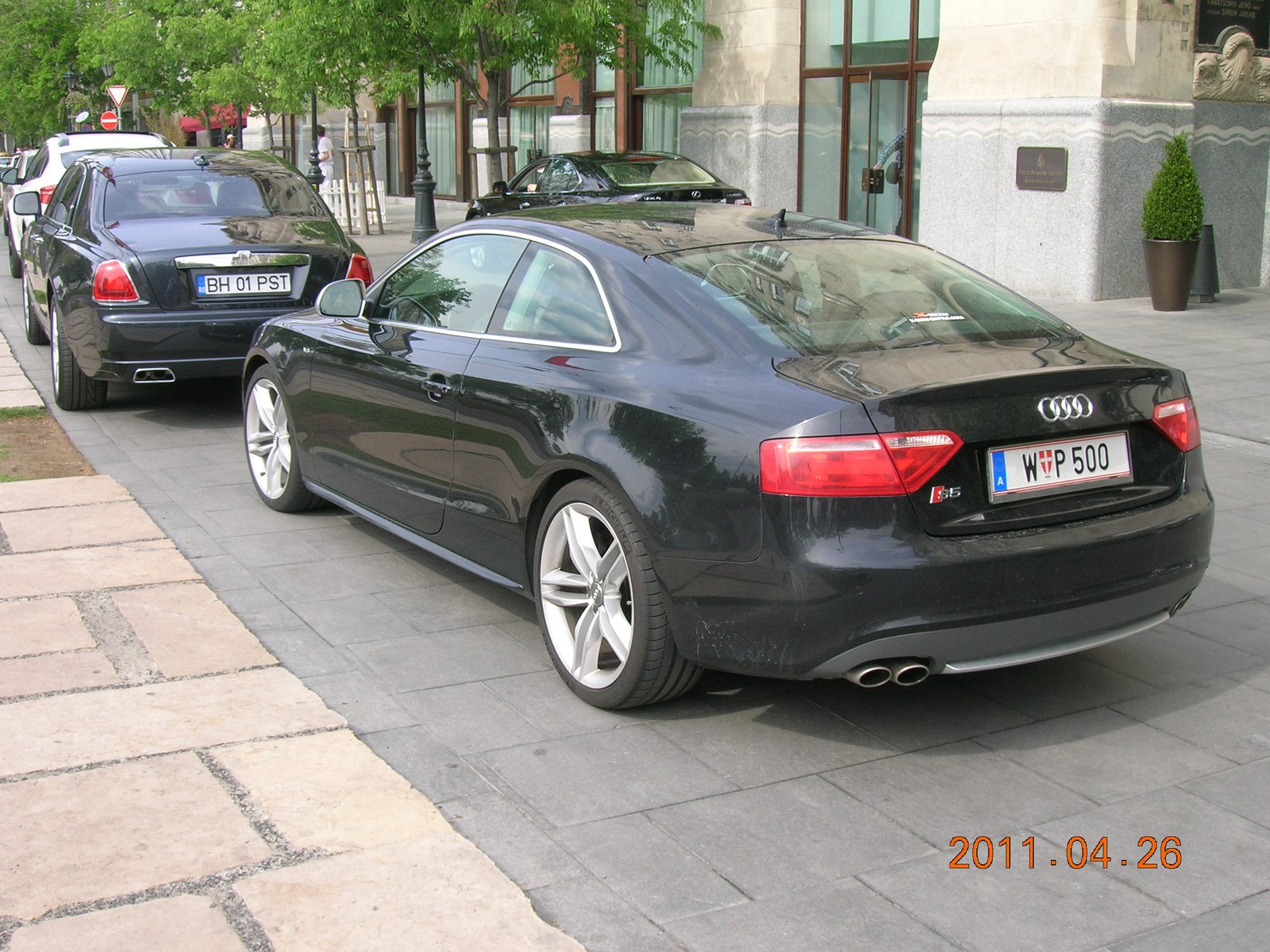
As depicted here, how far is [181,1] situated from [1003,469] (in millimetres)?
32175

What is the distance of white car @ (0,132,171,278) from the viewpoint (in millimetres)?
17344

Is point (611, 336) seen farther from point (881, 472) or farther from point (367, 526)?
point (367, 526)

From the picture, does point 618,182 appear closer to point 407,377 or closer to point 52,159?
point 52,159

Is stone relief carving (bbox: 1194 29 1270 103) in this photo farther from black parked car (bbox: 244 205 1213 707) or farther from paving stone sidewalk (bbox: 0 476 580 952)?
paving stone sidewalk (bbox: 0 476 580 952)

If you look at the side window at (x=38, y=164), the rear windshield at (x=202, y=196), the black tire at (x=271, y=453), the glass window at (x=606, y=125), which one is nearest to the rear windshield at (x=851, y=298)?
the black tire at (x=271, y=453)

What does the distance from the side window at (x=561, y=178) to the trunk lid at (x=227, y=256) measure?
863 centimetres

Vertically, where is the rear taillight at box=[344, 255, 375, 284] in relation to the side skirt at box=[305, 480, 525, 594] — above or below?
above

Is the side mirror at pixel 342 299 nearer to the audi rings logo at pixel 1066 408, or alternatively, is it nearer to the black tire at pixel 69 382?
the audi rings logo at pixel 1066 408

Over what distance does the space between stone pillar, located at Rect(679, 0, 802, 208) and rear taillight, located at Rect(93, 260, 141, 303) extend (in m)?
12.6

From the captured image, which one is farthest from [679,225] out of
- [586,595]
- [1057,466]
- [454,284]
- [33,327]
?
[33,327]

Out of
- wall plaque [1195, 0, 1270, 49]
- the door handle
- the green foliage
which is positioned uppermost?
wall plaque [1195, 0, 1270, 49]

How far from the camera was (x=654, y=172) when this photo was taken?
17328 mm

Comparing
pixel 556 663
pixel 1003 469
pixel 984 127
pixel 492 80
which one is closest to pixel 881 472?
pixel 1003 469

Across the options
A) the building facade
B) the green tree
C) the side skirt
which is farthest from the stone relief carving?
the green tree
